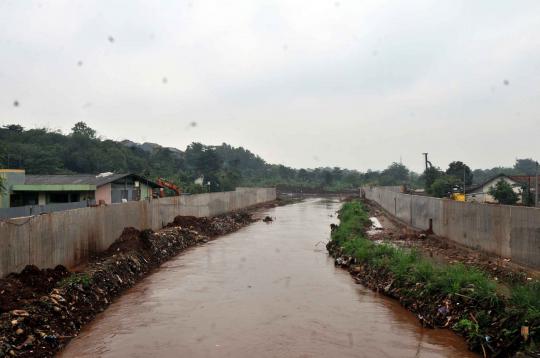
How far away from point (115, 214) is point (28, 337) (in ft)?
35.0

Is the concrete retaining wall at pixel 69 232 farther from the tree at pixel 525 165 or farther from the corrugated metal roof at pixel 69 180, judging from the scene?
the tree at pixel 525 165

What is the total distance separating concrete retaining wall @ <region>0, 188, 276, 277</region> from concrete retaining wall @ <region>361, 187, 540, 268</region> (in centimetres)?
1386

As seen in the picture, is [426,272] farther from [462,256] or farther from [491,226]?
[491,226]

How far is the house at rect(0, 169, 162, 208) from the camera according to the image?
105 ft

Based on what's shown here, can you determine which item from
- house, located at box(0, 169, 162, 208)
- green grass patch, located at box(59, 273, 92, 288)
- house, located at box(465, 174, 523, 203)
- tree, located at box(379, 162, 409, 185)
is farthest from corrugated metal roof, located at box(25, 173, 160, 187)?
tree, located at box(379, 162, 409, 185)

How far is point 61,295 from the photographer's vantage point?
36.9 feet

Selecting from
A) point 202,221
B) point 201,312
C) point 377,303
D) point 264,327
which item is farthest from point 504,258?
point 202,221

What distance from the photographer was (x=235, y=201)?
52.0m

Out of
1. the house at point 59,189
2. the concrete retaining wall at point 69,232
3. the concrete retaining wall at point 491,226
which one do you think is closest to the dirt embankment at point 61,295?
the concrete retaining wall at point 69,232

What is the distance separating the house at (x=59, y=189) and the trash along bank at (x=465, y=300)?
837 inches

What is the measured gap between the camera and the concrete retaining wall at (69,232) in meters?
11.5

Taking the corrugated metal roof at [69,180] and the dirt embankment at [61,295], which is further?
the corrugated metal roof at [69,180]

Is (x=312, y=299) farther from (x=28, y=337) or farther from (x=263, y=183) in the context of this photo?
(x=263, y=183)

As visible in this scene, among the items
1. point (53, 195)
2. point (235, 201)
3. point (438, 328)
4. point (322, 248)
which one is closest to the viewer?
point (438, 328)
